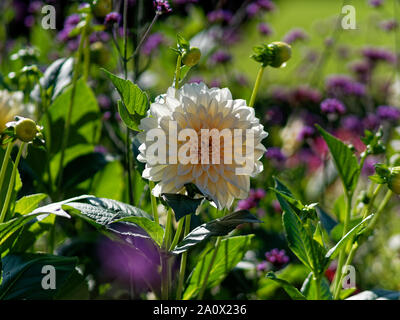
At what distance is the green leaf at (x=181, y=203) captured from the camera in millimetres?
542

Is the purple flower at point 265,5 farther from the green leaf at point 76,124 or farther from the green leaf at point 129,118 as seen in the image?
the green leaf at point 129,118

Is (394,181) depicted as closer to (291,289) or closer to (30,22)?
(291,289)

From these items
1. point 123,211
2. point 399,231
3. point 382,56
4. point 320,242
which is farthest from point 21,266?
point 382,56

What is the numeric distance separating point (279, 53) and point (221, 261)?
0.30 metres

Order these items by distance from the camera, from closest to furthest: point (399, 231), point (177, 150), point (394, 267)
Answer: point (177, 150), point (394, 267), point (399, 231)

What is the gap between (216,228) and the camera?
603 millimetres

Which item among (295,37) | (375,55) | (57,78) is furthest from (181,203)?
(375,55)

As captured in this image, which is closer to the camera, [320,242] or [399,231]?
[320,242]

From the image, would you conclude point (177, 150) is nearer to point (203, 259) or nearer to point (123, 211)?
point (123, 211)

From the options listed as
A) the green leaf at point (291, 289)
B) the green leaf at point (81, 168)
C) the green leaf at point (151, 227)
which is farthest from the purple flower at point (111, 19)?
the green leaf at point (291, 289)

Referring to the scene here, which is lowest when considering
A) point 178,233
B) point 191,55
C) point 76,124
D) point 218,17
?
point 178,233

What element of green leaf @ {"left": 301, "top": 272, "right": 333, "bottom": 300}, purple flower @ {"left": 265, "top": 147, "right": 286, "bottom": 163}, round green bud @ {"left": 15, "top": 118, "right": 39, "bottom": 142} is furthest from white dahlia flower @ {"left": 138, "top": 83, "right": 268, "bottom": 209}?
purple flower @ {"left": 265, "top": 147, "right": 286, "bottom": 163}

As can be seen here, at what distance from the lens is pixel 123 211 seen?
633mm

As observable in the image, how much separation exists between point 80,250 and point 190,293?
0.88 feet
